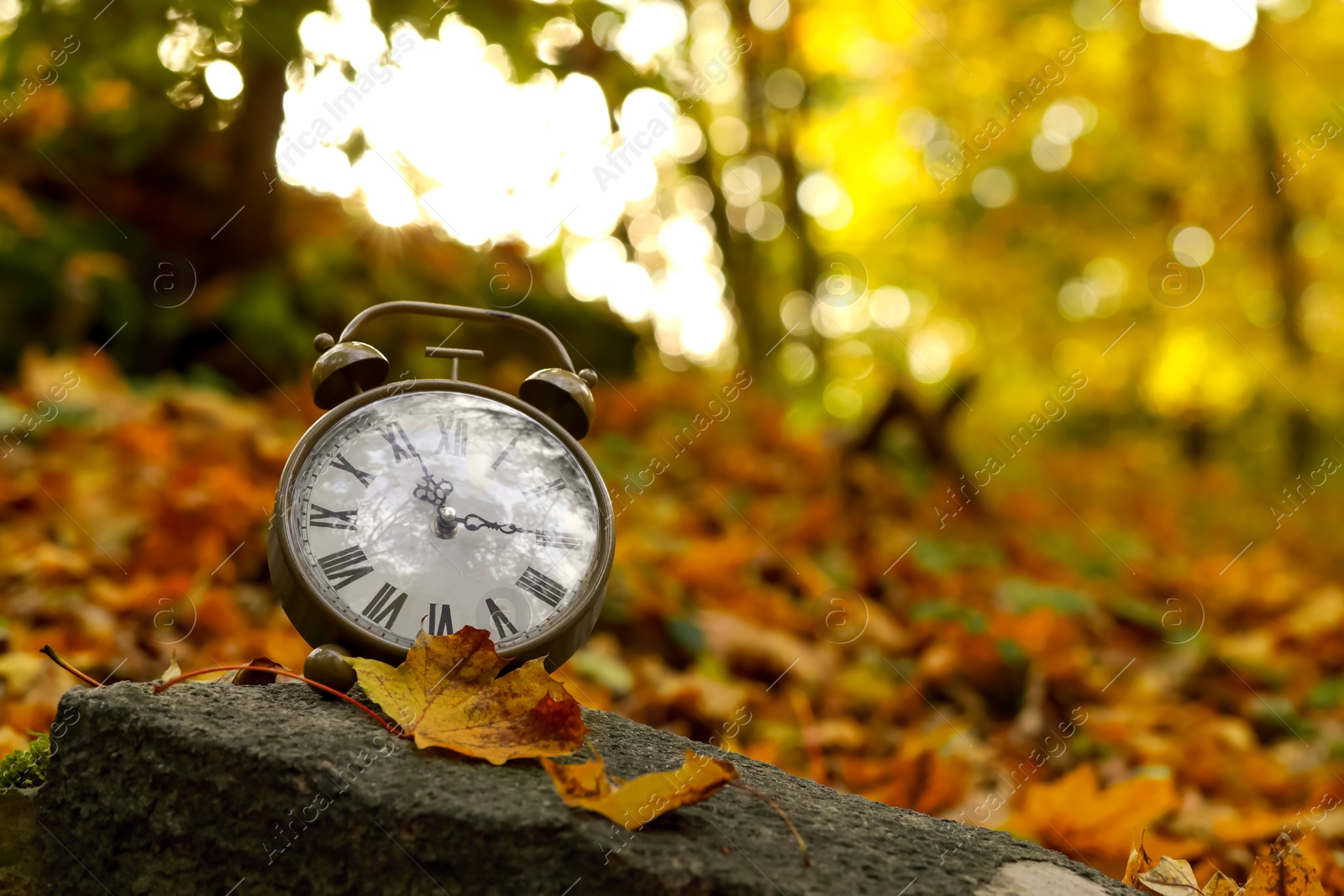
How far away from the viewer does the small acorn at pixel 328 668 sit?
163 centimetres

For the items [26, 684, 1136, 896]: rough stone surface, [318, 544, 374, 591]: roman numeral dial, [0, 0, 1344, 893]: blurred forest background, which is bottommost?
[26, 684, 1136, 896]: rough stone surface

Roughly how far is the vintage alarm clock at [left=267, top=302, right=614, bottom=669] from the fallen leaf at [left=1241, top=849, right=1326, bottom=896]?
1.14 meters

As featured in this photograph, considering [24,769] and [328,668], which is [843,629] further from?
[24,769]

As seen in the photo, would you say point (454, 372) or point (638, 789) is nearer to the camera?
point (638, 789)

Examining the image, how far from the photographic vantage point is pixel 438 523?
1.77 m

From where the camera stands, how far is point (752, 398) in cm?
786

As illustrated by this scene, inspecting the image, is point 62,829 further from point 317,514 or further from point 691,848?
point 691,848

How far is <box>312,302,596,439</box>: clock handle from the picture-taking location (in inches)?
73.4

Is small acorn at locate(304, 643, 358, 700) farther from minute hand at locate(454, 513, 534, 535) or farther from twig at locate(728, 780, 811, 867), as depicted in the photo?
twig at locate(728, 780, 811, 867)

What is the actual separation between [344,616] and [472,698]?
28 centimetres

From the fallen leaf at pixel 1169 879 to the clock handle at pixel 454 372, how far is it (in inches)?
48.5

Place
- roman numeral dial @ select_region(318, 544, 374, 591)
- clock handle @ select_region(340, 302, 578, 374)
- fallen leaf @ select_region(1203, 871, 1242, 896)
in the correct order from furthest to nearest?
1. clock handle @ select_region(340, 302, 578, 374)
2. roman numeral dial @ select_region(318, 544, 374, 591)
3. fallen leaf @ select_region(1203, 871, 1242, 896)

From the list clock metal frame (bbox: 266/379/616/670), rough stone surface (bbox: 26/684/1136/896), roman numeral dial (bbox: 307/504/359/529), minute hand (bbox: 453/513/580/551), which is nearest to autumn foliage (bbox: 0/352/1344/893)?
rough stone surface (bbox: 26/684/1136/896)

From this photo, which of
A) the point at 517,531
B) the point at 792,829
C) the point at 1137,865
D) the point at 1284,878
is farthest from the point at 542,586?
the point at 1284,878
